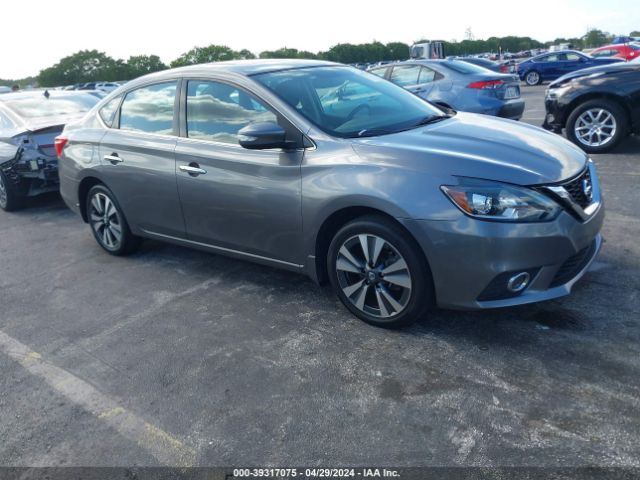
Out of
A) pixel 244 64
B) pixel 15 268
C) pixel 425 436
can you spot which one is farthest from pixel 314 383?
pixel 15 268

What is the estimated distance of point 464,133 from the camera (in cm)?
364

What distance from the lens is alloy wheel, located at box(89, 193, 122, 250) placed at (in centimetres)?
515

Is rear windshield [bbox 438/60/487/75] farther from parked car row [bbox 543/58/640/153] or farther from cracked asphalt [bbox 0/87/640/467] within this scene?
cracked asphalt [bbox 0/87/640/467]

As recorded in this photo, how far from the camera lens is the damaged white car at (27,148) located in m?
7.05

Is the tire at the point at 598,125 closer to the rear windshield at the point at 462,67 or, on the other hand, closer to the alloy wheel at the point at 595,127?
the alloy wheel at the point at 595,127

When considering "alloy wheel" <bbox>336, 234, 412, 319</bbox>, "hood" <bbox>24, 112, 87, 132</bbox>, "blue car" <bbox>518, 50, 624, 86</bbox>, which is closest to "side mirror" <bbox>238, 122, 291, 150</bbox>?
"alloy wheel" <bbox>336, 234, 412, 319</bbox>

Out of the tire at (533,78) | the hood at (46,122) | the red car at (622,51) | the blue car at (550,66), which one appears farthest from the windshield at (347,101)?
the red car at (622,51)

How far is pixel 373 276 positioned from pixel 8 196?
Result: 595cm

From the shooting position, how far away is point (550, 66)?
81.7 feet

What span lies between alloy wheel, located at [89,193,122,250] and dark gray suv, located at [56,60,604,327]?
27cm

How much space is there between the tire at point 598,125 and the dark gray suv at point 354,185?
Result: 4.29 metres

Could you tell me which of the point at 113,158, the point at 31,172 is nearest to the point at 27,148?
the point at 31,172

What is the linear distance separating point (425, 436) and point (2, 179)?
6.94 meters

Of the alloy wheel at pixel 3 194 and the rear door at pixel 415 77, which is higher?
the rear door at pixel 415 77
